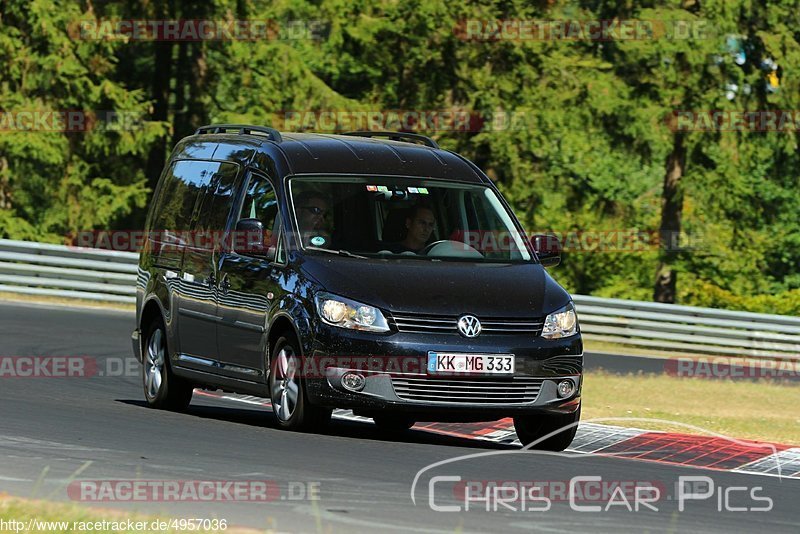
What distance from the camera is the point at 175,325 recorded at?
12.8 meters

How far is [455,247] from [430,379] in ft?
4.69

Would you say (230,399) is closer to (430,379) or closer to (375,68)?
(430,379)

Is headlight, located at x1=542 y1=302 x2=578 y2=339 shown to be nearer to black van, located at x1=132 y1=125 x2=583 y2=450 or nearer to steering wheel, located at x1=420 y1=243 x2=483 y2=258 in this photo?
black van, located at x1=132 y1=125 x2=583 y2=450

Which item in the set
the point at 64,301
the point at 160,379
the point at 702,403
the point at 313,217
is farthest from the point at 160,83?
the point at 313,217

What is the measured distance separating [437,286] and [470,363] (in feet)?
1.87

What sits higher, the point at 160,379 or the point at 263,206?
the point at 263,206

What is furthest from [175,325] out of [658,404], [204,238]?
[658,404]

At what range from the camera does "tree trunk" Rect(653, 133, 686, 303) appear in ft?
137

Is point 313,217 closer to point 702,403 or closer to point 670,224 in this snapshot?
point 702,403

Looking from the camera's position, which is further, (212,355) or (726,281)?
(726,281)

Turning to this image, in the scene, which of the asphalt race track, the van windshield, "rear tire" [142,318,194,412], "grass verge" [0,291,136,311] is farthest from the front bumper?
"grass verge" [0,291,136,311]

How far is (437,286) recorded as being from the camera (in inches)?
420

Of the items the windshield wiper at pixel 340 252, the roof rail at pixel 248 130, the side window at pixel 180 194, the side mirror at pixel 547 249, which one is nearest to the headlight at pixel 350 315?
the windshield wiper at pixel 340 252

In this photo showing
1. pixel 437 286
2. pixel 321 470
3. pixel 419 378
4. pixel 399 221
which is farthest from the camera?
pixel 399 221
